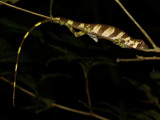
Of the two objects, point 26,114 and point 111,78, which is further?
point 111,78

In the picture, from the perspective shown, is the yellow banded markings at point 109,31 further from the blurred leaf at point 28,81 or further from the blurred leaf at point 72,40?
the blurred leaf at point 28,81

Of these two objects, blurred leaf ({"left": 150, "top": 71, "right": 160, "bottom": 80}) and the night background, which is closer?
blurred leaf ({"left": 150, "top": 71, "right": 160, "bottom": 80})

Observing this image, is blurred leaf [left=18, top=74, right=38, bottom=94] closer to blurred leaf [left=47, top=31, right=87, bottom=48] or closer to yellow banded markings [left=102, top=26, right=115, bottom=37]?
blurred leaf [left=47, top=31, right=87, bottom=48]

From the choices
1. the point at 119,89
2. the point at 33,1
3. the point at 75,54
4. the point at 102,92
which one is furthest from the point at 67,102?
the point at 75,54

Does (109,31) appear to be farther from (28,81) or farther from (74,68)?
(74,68)

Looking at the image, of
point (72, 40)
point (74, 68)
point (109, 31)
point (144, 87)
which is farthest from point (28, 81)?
point (74, 68)

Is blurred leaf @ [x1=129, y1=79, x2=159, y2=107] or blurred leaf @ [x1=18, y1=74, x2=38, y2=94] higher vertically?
blurred leaf @ [x1=129, y1=79, x2=159, y2=107]

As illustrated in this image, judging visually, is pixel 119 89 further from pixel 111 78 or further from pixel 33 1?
pixel 33 1

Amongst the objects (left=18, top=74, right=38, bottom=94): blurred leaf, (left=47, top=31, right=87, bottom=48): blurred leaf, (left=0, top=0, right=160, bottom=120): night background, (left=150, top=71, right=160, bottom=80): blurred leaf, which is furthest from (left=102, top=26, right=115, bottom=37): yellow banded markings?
(left=18, top=74, right=38, bottom=94): blurred leaf
